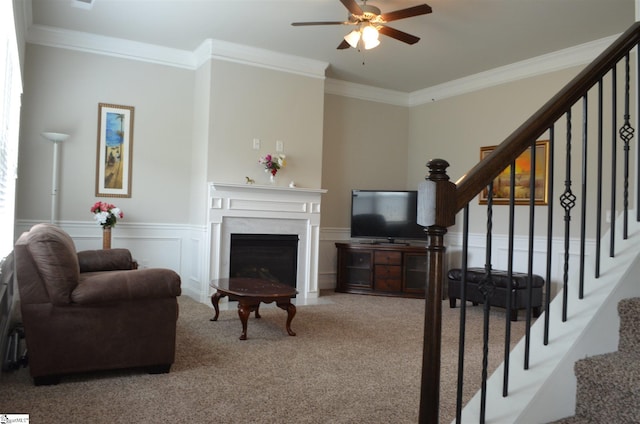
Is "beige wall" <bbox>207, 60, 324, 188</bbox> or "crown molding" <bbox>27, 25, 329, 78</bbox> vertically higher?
"crown molding" <bbox>27, 25, 329, 78</bbox>

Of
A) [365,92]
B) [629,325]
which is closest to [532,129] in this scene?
[629,325]

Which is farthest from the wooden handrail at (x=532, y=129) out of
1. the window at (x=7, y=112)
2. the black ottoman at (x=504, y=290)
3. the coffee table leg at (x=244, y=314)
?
the black ottoman at (x=504, y=290)

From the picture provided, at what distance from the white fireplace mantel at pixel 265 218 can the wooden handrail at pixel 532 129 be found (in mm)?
4124

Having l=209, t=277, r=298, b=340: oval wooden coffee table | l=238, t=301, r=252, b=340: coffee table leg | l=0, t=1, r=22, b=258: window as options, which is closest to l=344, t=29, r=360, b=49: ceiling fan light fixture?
l=209, t=277, r=298, b=340: oval wooden coffee table

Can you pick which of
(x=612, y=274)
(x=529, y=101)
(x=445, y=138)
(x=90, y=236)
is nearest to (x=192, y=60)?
(x=90, y=236)

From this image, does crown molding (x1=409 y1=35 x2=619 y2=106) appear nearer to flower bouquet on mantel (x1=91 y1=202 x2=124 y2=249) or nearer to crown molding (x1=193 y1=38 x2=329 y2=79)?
crown molding (x1=193 y1=38 x2=329 y2=79)

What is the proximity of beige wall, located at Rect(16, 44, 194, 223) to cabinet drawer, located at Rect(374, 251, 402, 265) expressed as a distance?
8.17 feet

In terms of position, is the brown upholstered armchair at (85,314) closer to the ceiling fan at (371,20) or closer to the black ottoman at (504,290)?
the ceiling fan at (371,20)

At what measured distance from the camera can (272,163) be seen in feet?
18.6

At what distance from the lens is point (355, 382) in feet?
9.74

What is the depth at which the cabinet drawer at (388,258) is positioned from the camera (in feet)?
20.8

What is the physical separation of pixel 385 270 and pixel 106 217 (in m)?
3.39

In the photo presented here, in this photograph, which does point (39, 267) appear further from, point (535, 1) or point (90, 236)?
point (535, 1)

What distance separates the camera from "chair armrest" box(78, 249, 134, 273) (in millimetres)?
4246
